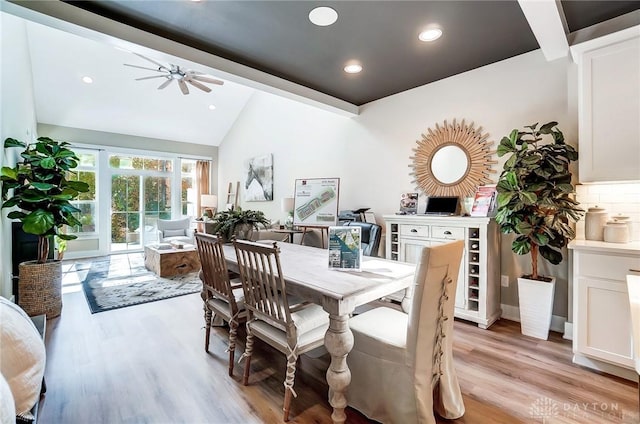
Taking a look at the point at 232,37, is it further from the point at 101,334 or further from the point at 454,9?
the point at 101,334

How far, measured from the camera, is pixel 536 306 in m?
2.59

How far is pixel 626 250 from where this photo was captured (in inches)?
74.4

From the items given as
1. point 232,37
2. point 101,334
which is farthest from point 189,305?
point 232,37

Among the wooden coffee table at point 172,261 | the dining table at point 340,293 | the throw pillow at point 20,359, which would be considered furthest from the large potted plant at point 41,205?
the dining table at point 340,293

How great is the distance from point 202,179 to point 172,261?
388 cm

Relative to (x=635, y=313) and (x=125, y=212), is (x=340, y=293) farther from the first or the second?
(x=125, y=212)

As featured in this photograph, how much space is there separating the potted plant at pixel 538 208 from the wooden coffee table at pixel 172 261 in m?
4.26

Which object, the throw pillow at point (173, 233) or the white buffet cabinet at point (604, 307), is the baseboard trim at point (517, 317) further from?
the throw pillow at point (173, 233)

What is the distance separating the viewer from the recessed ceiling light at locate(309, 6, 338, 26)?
2271 millimetres

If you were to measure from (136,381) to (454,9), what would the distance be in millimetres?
3548

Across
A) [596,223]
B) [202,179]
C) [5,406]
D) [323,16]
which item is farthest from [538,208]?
[202,179]

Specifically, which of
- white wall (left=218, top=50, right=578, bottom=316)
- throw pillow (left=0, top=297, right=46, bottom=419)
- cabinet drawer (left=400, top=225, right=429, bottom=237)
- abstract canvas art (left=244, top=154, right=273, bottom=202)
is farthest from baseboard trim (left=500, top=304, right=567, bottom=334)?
abstract canvas art (left=244, top=154, right=273, bottom=202)

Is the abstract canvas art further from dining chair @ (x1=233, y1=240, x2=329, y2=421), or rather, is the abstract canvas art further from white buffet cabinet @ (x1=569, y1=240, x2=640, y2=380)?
white buffet cabinet @ (x1=569, y1=240, x2=640, y2=380)

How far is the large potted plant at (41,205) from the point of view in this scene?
2.84m
